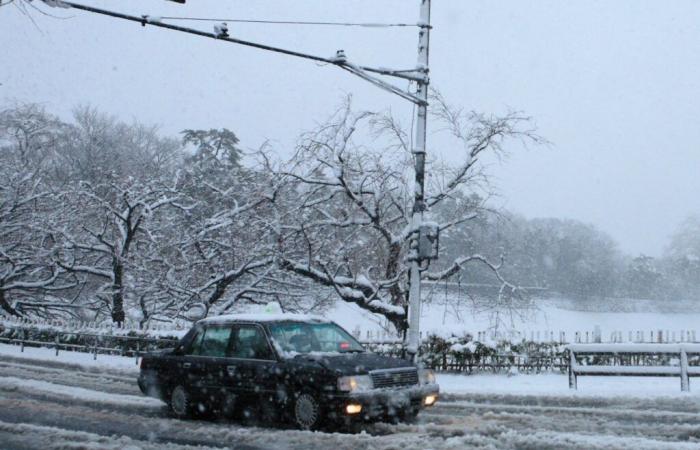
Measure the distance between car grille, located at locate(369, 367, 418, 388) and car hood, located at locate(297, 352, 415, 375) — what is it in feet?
0.30

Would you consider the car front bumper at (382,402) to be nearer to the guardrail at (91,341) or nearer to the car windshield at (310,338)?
the car windshield at (310,338)

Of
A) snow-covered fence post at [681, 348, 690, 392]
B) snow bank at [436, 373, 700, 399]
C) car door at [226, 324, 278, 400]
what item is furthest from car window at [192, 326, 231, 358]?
snow-covered fence post at [681, 348, 690, 392]

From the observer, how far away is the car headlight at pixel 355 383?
9.21 metres

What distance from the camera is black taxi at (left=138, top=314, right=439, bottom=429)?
9375mm

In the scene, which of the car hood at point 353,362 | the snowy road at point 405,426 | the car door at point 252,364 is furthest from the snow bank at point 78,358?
the car hood at point 353,362

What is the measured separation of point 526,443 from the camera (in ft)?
28.1

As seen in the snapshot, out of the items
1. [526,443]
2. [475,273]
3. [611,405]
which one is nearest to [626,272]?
[475,273]

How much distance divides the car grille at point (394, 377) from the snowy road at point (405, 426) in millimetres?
594

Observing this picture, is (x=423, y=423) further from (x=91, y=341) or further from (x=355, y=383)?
(x=91, y=341)

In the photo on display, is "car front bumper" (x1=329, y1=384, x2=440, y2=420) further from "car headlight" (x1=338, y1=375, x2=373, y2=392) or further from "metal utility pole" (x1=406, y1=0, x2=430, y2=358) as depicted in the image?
"metal utility pole" (x1=406, y1=0, x2=430, y2=358)

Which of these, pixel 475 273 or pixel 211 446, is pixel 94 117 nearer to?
pixel 475 273

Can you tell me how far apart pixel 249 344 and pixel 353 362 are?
1789mm

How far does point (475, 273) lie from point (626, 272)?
1401 inches

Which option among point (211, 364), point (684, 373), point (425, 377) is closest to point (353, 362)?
point (425, 377)
